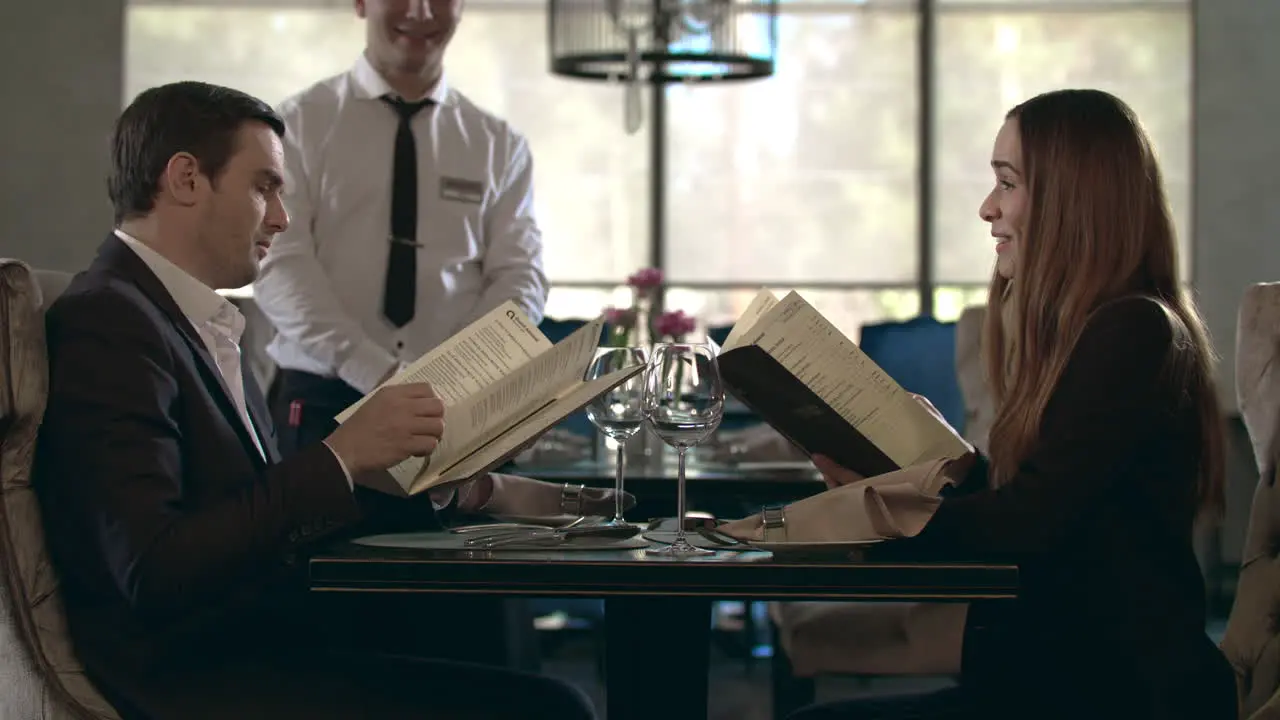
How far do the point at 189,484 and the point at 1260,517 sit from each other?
1.30 metres

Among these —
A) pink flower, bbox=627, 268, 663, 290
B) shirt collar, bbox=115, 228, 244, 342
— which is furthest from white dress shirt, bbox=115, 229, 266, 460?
pink flower, bbox=627, 268, 663, 290

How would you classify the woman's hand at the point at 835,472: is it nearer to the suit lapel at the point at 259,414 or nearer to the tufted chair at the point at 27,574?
the suit lapel at the point at 259,414

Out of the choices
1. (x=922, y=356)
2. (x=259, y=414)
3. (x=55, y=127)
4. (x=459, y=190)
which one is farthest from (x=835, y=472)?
(x=55, y=127)

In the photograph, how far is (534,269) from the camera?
330 centimetres

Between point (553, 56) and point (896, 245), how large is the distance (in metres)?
3.21

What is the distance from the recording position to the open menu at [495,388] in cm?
156

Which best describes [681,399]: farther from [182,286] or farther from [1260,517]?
[1260,517]

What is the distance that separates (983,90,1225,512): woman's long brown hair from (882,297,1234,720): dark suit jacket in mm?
55

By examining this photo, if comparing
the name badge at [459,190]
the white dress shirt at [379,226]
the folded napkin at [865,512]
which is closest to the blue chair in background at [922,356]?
the white dress shirt at [379,226]

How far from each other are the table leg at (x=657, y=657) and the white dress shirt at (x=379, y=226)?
158 cm

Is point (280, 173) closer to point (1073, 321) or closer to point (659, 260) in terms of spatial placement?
point (1073, 321)

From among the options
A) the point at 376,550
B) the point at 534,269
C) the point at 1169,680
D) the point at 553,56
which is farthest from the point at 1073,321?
the point at 553,56

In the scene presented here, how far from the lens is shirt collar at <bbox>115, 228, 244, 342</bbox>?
1745 mm

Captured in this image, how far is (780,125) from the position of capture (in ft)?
23.1
